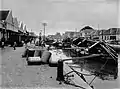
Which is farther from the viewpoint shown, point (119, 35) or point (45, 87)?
point (119, 35)

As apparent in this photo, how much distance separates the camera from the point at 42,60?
23.1 ft

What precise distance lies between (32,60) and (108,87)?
333cm

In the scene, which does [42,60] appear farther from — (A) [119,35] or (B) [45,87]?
(A) [119,35]

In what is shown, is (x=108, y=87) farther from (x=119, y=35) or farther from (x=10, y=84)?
(x=119, y=35)

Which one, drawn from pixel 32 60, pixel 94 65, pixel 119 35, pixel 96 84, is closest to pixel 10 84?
pixel 32 60

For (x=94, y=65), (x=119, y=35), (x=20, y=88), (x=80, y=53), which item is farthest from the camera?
(x=119, y=35)

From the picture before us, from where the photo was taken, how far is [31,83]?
413 cm

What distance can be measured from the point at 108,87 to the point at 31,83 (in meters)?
3.94

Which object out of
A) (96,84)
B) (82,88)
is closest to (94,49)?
(96,84)

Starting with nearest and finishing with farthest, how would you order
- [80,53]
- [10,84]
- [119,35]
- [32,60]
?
[10,84] → [32,60] → [80,53] → [119,35]

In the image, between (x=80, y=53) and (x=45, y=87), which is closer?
(x=45, y=87)

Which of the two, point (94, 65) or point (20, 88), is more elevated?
point (20, 88)

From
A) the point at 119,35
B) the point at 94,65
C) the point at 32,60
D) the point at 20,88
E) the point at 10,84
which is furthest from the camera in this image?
the point at 119,35

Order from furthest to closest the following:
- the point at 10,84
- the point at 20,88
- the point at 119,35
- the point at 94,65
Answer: the point at 119,35 → the point at 94,65 → the point at 10,84 → the point at 20,88
